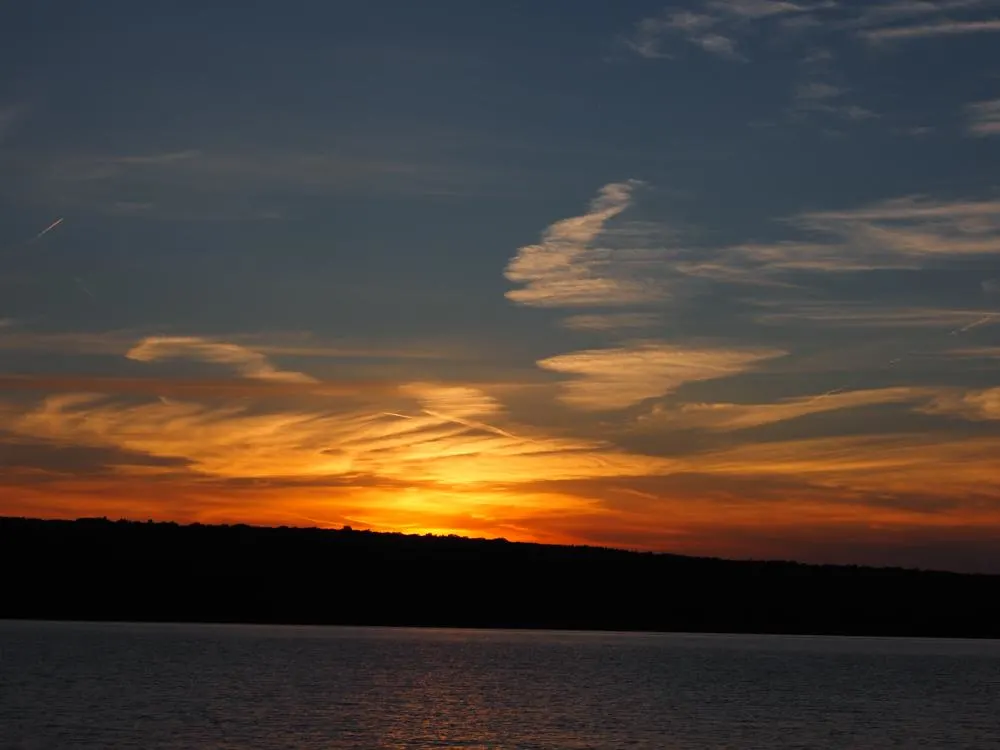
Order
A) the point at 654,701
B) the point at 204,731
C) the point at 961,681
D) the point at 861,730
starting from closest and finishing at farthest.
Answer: the point at 204,731
the point at 861,730
the point at 654,701
the point at 961,681

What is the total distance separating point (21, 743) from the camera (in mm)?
66562

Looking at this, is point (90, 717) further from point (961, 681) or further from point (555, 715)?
point (961, 681)

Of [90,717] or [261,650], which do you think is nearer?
[90,717]

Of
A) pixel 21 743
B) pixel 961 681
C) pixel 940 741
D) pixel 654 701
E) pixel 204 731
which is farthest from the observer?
pixel 961 681

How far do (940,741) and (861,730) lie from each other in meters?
6.86

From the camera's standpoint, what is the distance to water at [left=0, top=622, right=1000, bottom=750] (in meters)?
76.5

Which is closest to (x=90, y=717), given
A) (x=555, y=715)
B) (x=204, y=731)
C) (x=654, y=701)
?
(x=204, y=731)

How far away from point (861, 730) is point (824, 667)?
112847 mm

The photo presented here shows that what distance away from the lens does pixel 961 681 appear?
157 metres

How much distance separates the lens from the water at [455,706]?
3012 inches

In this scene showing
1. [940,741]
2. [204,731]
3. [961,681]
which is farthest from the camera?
[961,681]

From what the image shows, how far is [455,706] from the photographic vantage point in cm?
10100

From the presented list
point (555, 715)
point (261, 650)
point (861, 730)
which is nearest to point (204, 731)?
point (555, 715)

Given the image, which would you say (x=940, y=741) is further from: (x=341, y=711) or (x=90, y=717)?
(x=90, y=717)
